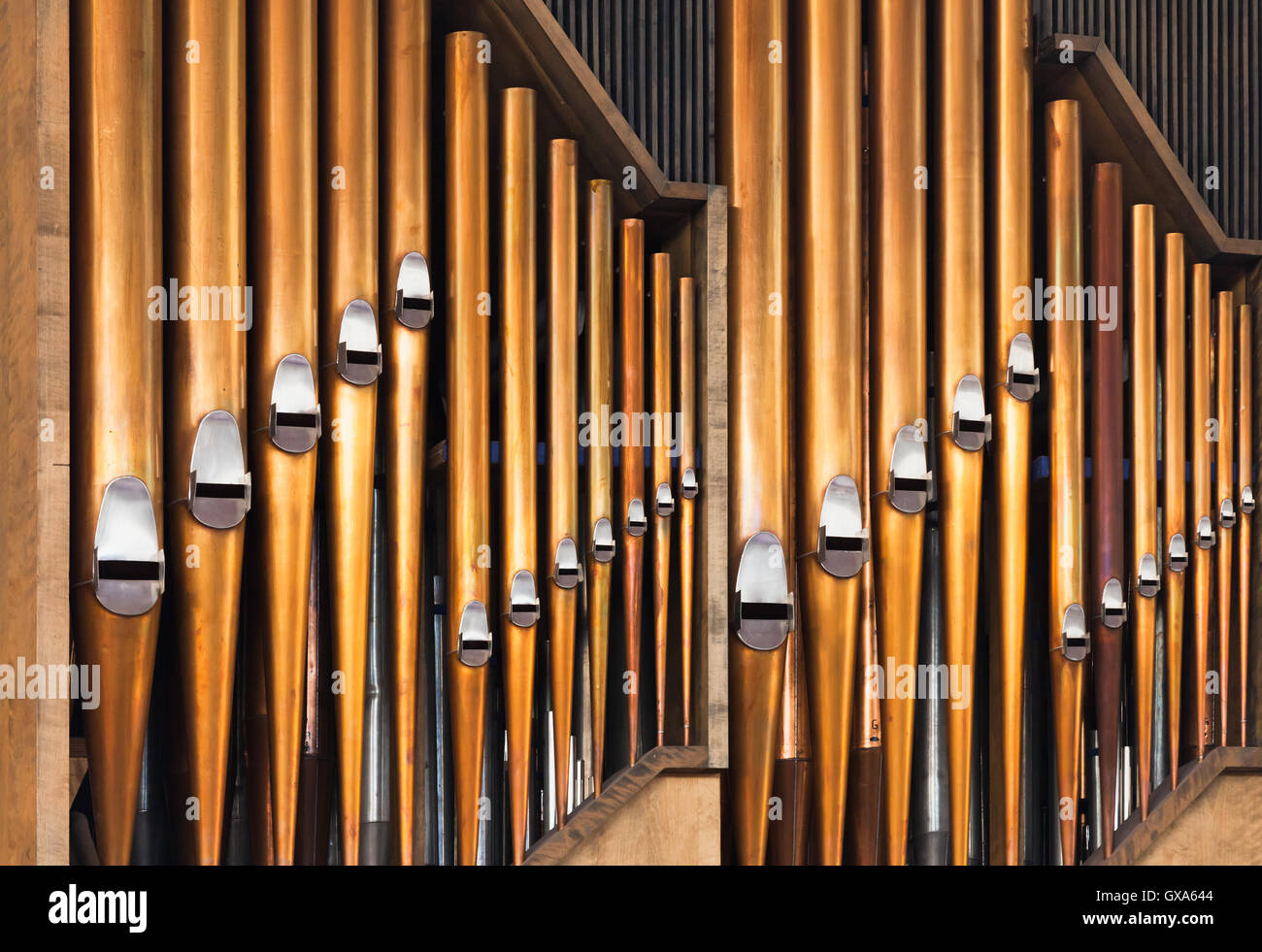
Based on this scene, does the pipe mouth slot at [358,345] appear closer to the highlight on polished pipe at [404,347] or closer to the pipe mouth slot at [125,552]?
the highlight on polished pipe at [404,347]

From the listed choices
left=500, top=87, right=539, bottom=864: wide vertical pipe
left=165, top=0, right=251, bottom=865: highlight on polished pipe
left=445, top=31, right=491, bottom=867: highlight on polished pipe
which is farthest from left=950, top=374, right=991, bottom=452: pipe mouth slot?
left=165, top=0, right=251, bottom=865: highlight on polished pipe

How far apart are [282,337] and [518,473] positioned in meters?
0.72

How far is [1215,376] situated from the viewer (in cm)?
539

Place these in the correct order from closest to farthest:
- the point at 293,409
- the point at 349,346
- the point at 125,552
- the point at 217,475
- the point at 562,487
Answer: the point at 125,552 < the point at 217,475 < the point at 293,409 < the point at 349,346 < the point at 562,487

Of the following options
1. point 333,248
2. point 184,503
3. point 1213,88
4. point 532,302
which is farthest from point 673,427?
point 1213,88

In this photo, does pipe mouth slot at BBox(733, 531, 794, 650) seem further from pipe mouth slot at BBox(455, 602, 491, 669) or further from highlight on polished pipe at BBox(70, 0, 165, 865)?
highlight on polished pipe at BBox(70, 0, 165, 865)

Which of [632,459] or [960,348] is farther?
[960,348]

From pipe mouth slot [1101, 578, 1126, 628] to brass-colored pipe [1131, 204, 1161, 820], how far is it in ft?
0.29

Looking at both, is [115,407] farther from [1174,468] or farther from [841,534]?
[1174,468]

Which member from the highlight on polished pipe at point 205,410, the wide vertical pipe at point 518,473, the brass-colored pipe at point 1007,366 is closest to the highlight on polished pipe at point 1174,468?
the brass-colored pipe at point 1007,366

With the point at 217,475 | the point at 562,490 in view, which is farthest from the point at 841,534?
the point at 217,475

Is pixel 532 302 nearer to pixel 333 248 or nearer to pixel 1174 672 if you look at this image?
pixel 333 248

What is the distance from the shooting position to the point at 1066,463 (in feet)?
17.0

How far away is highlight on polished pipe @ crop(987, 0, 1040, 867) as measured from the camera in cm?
510
